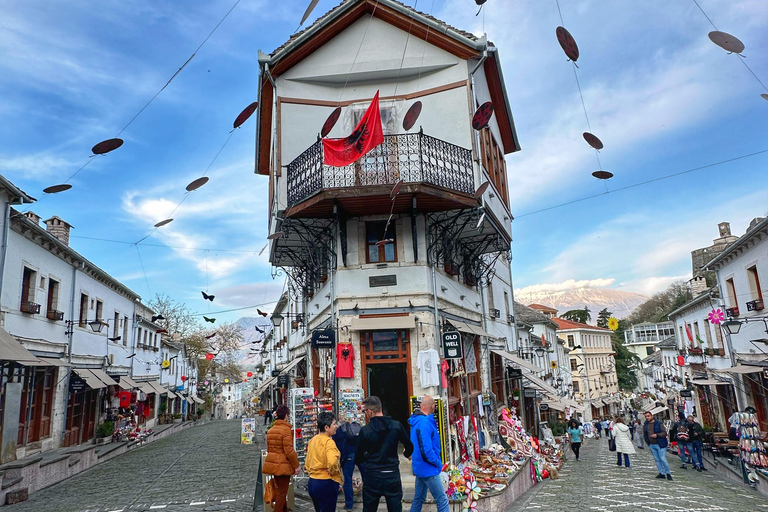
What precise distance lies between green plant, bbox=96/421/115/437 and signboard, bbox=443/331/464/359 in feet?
54.6

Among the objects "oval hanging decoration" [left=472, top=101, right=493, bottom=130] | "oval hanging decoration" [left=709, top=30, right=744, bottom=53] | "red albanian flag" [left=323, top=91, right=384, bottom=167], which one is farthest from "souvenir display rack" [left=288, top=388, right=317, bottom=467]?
"oval hanging decoration" [left=709, top=30, right=744, bottom=53]

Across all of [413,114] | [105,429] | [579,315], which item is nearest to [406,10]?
[413,114]

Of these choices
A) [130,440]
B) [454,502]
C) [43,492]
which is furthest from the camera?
[130,440]

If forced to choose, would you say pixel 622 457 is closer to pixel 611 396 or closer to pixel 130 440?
pixel 130 440

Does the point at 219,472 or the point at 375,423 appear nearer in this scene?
the point at 375,423

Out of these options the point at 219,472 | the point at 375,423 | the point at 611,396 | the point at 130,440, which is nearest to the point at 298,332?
the point at 130,440

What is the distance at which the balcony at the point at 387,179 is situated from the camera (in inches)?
432

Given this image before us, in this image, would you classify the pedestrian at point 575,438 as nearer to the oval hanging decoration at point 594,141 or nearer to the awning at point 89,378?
the oval hanging decoration at point 594,141

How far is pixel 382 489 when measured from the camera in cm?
590

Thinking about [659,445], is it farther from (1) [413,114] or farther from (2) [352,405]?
(1) [413,114]

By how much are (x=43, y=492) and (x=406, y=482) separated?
883 cm

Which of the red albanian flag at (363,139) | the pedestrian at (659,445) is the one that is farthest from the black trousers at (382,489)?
the pedestrian at (659,445)

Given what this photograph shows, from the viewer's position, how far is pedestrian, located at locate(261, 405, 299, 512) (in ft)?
22.6

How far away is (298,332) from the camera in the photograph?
23375mm
